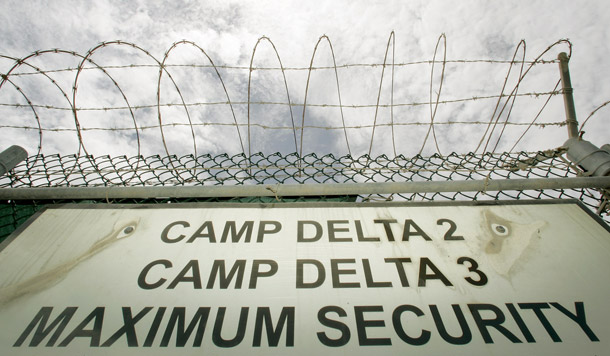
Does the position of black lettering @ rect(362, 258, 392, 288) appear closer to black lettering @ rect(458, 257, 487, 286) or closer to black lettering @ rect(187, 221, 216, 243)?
black lettering @ rect(458, 257, 487, 286)

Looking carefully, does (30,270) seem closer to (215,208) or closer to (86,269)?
(86,269)

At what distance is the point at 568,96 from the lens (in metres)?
2.49

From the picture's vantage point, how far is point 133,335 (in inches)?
58.4

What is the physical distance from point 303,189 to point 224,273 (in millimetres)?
668

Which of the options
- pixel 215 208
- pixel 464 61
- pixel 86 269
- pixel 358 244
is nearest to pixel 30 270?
pixel 86 269

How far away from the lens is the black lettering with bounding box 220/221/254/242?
1.89 metres

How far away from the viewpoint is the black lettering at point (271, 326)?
1.45 m

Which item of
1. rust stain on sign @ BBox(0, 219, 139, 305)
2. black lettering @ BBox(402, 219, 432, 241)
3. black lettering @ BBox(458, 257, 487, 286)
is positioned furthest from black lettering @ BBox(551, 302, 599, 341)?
rust stain on sign @ BBox(0, 219, 139, 305)

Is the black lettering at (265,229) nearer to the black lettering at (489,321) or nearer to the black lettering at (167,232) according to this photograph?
the black lettering at (167,232)

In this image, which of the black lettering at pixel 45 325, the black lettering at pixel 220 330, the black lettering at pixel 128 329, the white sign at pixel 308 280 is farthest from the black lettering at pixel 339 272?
the black lettering at pixel 45 325

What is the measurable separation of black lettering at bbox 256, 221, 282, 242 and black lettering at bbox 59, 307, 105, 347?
32.8 inches

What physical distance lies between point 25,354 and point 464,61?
3.70 metres

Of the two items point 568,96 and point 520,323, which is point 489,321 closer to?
point 520,323

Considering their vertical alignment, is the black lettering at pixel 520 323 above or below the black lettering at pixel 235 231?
below
